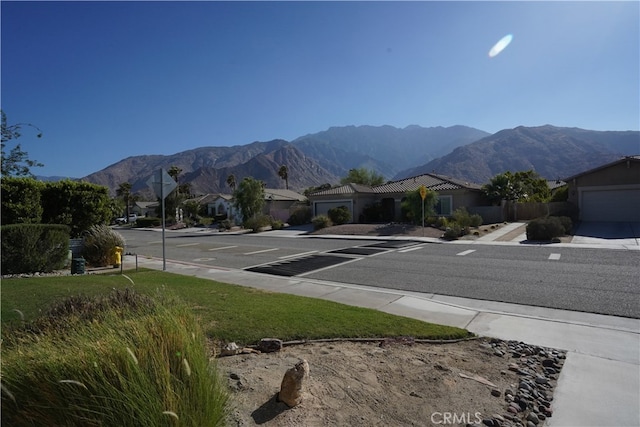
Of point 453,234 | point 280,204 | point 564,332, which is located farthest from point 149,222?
point 564,332

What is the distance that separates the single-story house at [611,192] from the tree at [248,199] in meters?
29.8

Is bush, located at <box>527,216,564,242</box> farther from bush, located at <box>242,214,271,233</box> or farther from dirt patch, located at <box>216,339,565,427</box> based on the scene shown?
bush, located at <box>242,214,271,233</box>

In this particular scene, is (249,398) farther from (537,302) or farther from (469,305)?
(537,302)

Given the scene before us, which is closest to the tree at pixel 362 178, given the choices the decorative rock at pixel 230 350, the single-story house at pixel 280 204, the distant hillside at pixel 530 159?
the single-story house at pixel 280 204

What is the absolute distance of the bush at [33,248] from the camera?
11.7 meters

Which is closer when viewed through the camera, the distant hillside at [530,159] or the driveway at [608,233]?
the driveway at [608,233]

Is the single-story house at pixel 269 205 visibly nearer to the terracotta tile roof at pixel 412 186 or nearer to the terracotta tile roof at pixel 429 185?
the terracotta tile roof at pixel 412 186

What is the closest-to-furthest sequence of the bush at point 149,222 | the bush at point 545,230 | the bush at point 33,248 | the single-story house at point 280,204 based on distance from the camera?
the bush at point 33,248 < the bush at point 545,230 < the single-story house at point 280,204 < the bush at point 149,222

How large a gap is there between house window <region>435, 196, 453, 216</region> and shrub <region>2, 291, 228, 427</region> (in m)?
32.8

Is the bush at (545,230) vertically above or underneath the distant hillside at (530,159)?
underneath

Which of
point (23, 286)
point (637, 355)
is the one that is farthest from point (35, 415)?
point (23, 286)

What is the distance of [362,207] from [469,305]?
95.9 feet
